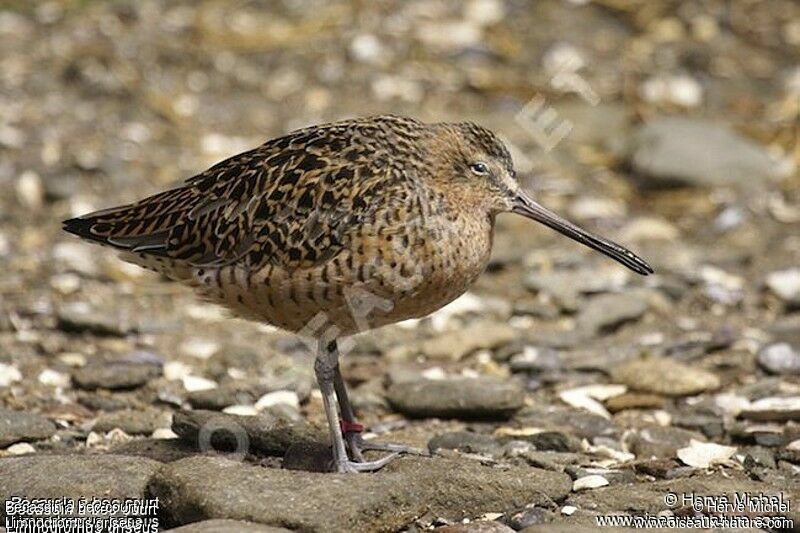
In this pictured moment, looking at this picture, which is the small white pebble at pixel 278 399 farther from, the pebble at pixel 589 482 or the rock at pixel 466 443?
the pebble at pixel 589 482

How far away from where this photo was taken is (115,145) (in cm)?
916

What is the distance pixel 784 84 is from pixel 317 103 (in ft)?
11.3

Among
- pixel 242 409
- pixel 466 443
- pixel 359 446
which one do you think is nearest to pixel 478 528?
pixel 359 446

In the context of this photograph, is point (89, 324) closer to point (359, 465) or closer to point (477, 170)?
point (359, 465)

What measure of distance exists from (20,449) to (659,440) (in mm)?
2497

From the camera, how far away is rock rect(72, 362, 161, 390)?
602 centimetres

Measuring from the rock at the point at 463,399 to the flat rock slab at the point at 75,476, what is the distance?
1500mm

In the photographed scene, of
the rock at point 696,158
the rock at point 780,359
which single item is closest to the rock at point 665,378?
the rock at point 780,359

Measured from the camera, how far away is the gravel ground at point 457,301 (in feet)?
15.0

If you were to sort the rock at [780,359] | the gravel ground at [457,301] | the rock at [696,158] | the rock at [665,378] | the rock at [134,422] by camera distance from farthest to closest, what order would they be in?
1. the rock at [696,158]
2. the rock at [780,359]
3. the rock at [665,378]
4. the rock at [134,422]
5. the gravel ground at [457,301]

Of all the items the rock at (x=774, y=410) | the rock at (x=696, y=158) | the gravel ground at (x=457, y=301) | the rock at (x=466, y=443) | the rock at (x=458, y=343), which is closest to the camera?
the gravel ground at (x=457, y=301)

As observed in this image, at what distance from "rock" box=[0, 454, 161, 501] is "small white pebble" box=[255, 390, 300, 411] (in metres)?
1.28

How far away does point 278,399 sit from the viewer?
19.7 feet

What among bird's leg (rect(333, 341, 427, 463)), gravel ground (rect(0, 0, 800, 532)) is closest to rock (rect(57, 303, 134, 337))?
gravel ground (rect(0, 0, 800, 532))
